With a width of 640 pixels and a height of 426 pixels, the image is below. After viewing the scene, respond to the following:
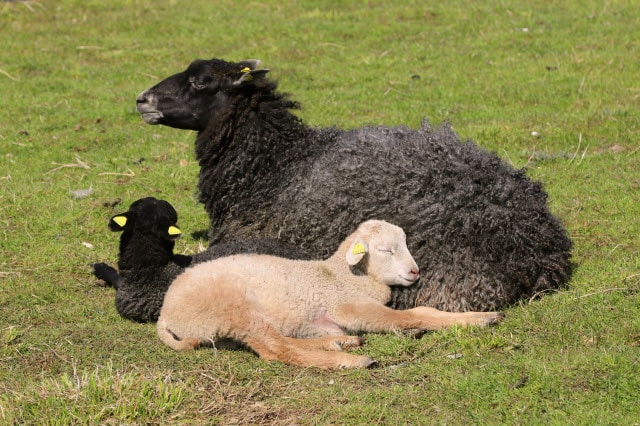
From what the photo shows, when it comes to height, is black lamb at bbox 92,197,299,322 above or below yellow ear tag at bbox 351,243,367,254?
below

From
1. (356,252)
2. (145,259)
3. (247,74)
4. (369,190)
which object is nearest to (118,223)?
(145,259)

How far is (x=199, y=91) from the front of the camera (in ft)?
28.3

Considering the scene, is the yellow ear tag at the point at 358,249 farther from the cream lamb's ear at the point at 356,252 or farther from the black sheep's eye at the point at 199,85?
the black sheep's eye at the point at 199,85

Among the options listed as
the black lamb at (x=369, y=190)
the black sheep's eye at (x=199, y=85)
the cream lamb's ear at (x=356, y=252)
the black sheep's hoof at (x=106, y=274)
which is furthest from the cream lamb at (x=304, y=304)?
the black sheep's eye at (x=199, y=85)

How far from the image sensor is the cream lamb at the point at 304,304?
244 inches

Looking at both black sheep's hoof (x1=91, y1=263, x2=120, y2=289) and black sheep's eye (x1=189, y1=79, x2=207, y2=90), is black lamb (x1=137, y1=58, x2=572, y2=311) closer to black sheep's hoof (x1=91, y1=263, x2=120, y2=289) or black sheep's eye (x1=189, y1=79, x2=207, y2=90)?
black sheep's eye (x1=189, y1=79, x2=207, y2=90)

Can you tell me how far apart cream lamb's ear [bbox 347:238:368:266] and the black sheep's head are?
249 cm

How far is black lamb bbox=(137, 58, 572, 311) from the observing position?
277 inches

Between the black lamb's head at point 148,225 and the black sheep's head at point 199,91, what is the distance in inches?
70.6

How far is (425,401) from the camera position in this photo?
5.48 meters

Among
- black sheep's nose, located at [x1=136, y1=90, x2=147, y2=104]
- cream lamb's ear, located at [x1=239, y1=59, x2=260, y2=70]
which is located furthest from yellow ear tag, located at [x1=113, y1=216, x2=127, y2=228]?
cream lamb's ear, located at [x1=239, y1=59, x2=260, y2=70]

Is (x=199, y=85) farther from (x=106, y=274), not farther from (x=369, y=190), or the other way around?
(x=369, y=190)

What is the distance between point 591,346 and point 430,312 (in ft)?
4.05

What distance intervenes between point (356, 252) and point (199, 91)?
285cm
